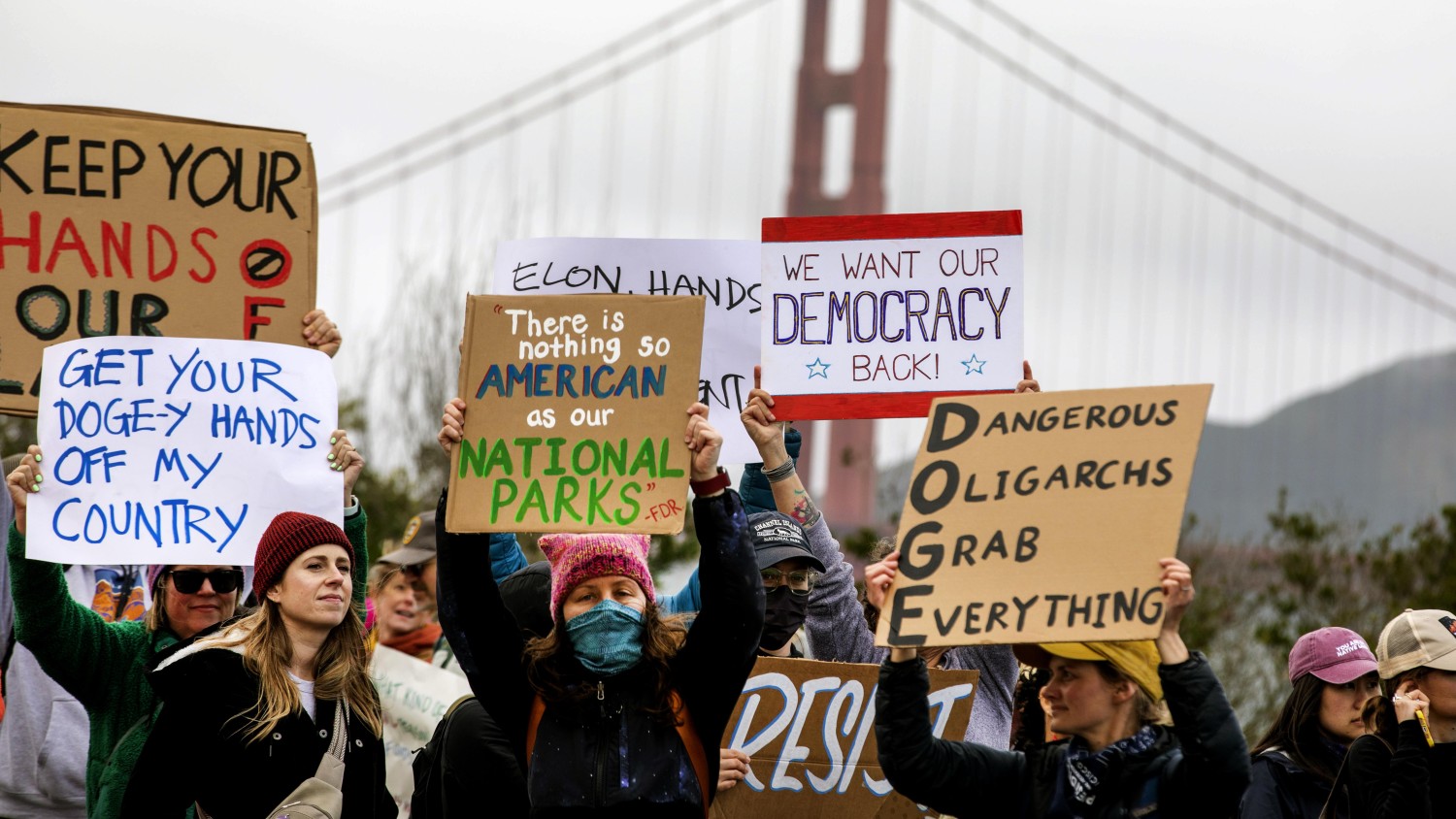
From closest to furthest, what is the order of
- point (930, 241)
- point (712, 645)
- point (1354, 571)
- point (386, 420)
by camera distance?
point (712, 645) → point (930, 241) → point (1354, 571) → point (386, 420)

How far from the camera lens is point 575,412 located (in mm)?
4453

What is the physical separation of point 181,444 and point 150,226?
0.81 meters

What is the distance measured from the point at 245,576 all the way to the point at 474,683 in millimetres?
1582

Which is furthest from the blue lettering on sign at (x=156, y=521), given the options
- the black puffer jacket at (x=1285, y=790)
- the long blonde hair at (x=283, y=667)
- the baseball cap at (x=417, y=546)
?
the black puffer jacket at (x=1285, y=790)

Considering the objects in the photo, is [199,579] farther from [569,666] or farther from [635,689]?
[635,689]

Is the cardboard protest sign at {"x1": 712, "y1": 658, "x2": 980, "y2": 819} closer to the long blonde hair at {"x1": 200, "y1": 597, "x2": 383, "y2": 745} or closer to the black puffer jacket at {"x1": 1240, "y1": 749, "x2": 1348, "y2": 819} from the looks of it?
the black puffer jacket at {"x1": 1240, "y1": 749, "x2": 1348, "y2": 819}

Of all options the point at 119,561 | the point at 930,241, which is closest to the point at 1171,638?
the point at 930,241

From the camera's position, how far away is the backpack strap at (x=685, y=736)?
4.16 metres

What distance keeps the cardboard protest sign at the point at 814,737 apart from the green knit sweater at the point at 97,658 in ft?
3.60

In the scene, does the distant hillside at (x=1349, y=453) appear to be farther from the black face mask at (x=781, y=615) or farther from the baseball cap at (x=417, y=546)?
the black face mask at (x=781, y=615)

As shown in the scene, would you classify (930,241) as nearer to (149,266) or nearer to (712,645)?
(712,645)

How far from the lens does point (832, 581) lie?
17.0 ft

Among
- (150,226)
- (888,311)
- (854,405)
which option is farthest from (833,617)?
(150,226)

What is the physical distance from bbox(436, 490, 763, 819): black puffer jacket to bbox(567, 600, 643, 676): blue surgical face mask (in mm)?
34
